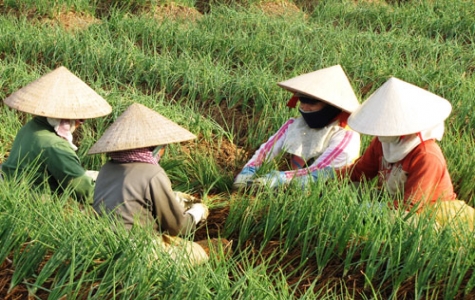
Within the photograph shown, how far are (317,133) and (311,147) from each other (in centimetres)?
8

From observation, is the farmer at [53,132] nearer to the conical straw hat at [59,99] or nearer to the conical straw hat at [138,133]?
the conical straw hat at [59,99]

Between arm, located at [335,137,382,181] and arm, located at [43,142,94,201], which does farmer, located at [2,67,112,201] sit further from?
arm, located at [335,137,382,181]

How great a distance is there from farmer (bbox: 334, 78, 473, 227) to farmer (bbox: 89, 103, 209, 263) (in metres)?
0.86

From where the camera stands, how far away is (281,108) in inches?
187

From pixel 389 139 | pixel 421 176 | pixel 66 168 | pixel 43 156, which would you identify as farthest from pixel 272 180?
pixel 43 156

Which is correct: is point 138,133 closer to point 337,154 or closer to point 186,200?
point 186,200

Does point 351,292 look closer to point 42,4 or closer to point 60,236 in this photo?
point 60,236

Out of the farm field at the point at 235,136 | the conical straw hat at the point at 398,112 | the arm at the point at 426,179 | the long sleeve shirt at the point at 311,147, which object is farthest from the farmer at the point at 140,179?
the arm at the point at 426,179

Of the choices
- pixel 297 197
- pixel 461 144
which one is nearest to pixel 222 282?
pixel 297 197

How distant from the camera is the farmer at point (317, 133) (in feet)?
12.6

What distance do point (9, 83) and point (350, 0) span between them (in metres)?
4.02

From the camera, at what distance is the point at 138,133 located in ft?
10.6

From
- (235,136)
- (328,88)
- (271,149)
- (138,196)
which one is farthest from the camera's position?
(235,136)

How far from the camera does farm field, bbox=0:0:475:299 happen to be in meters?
2.71
